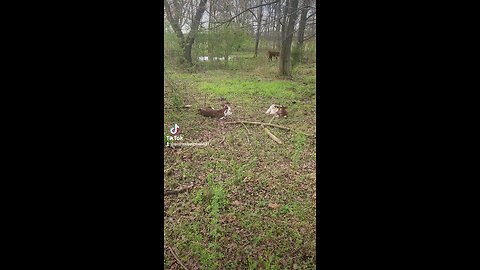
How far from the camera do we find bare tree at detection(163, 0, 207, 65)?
261 centimetres

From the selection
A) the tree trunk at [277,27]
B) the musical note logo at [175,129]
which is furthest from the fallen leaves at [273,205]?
the tree trunk at [277,27]

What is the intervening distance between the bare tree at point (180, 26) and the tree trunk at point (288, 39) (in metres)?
0.73

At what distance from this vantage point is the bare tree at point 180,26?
2.61 metres

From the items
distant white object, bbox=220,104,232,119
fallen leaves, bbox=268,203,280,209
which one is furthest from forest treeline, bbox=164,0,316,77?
fallen leaves, bbox=268,203,280,209

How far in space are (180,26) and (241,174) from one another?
1354 millimetres

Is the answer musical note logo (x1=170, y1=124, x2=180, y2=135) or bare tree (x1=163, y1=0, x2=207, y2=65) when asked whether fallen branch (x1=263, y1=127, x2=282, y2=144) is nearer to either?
musical note logo (x1=170, y1=124, x2=180, y2=135)

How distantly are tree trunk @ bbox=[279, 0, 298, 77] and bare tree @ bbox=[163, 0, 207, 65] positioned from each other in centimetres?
73

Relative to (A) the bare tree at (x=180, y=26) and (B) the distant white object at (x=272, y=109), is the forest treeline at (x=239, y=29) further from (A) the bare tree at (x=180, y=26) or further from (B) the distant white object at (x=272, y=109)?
(B) the distant white object at (x=272, y=109)

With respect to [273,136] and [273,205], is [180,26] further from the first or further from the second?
[273,205]
